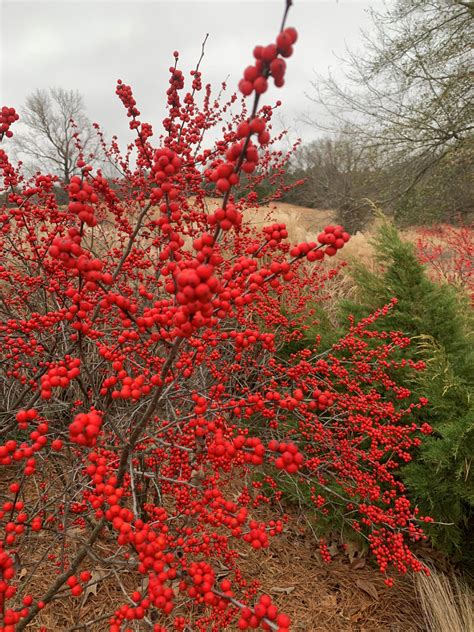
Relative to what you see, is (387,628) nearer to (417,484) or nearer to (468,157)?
(417,484)

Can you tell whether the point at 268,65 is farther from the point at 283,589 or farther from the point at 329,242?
the point at 283,589

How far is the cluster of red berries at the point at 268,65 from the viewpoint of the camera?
0.84m

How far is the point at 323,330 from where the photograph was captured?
14.9 ft

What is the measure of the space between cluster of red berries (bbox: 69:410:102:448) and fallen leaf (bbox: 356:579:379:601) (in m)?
3.38

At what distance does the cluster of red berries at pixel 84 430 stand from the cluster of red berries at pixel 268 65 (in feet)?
3.34

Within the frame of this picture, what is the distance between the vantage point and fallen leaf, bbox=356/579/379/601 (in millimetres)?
3125

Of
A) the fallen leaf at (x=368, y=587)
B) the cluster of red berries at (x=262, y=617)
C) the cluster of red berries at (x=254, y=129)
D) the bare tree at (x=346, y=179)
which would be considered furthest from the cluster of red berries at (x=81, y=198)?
the bare tree at (x=346, y=179)

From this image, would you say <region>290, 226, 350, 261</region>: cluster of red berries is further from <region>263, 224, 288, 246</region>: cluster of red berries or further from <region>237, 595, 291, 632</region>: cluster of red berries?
<region>237, 595, 291, 632</region>: cluster of red berries

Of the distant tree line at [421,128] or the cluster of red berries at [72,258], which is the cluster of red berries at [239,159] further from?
the distant tree line at [421,128]

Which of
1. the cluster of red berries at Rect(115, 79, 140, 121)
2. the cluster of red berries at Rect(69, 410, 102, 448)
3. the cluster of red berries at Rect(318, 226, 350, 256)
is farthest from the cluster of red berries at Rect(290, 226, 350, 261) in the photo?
the cluster of red berries at Rect(115, 79, 140, 121)

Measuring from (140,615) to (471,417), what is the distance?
277cm

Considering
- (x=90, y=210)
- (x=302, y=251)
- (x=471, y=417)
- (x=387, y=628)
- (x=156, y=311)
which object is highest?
(x=90, y=210)

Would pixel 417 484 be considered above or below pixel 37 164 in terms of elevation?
below

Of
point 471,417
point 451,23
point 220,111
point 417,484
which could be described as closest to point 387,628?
point 417,484
